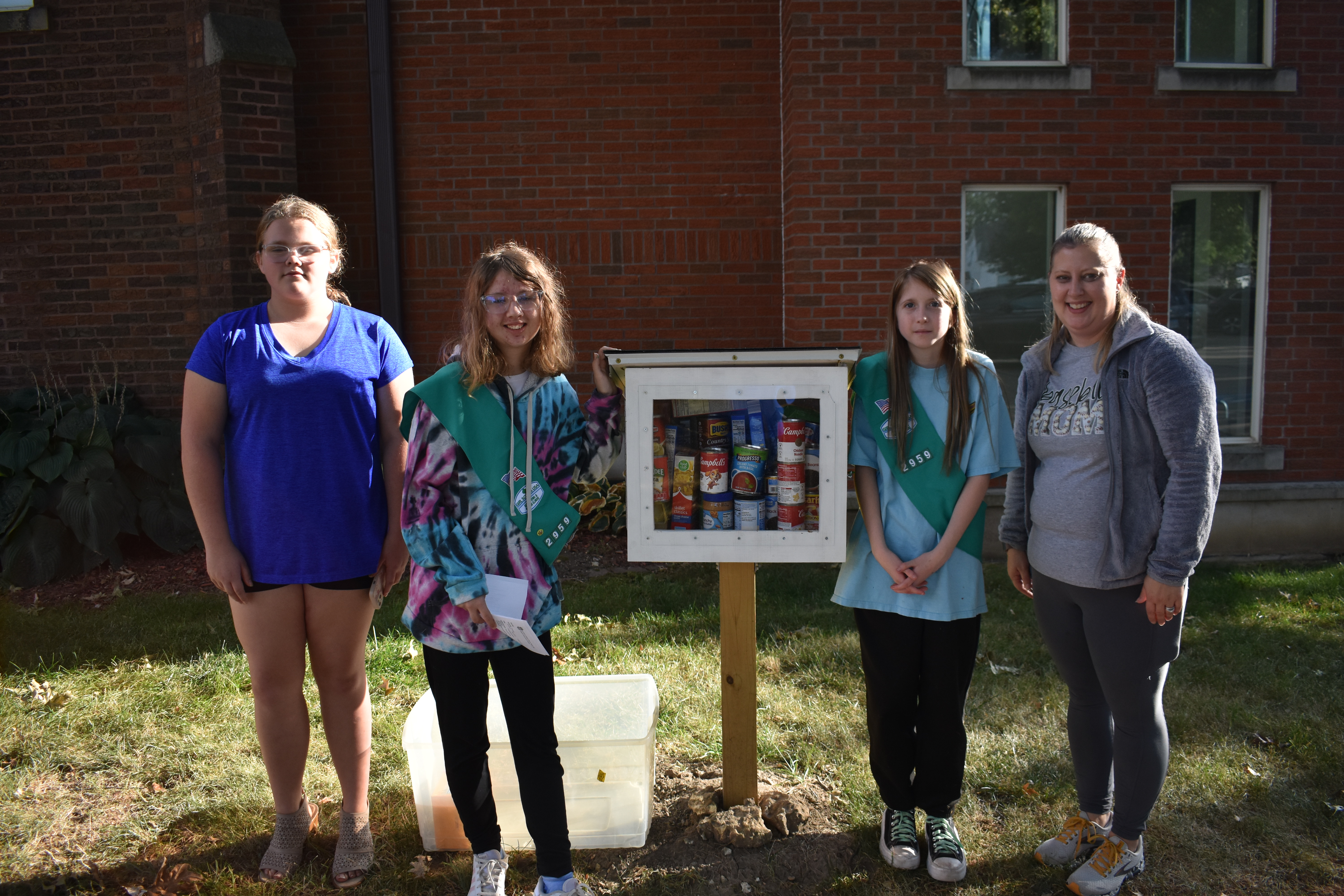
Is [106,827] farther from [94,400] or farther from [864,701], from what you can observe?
[94,400]

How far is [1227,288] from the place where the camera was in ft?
21.4

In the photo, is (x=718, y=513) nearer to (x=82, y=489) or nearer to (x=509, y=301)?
(x=509, y=301)

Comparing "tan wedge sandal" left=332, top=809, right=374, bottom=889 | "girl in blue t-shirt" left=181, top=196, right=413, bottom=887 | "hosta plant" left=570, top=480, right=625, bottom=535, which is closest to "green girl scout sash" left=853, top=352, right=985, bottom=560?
"girl in blue t-shirt" left=181, top=196, right=413, bottom=887

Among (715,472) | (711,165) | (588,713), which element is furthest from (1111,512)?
(711,165)

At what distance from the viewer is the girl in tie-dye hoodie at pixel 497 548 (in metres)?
2.39

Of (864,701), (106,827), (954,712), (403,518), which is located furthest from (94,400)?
(954,712)

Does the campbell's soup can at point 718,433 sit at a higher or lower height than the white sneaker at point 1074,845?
higher

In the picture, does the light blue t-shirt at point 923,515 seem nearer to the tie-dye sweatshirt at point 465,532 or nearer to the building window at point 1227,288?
the tie-dye sweatshirt at point 465,532

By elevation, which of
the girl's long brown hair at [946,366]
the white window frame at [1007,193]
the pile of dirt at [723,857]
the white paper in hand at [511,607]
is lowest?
the pile of dirt at [723,857]

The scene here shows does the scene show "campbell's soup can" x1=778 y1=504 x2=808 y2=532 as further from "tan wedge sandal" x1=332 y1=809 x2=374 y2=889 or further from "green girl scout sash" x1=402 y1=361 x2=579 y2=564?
"tan wedge sandal" x1=332 y1=809 x2=374 y2=889

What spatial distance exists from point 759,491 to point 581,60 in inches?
195

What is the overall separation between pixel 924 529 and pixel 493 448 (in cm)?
128

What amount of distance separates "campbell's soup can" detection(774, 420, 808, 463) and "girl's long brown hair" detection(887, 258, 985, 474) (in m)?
0.27

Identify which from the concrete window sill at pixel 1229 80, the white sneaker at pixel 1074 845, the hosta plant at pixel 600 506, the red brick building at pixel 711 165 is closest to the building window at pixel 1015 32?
the red brick building at pixel 711 165
